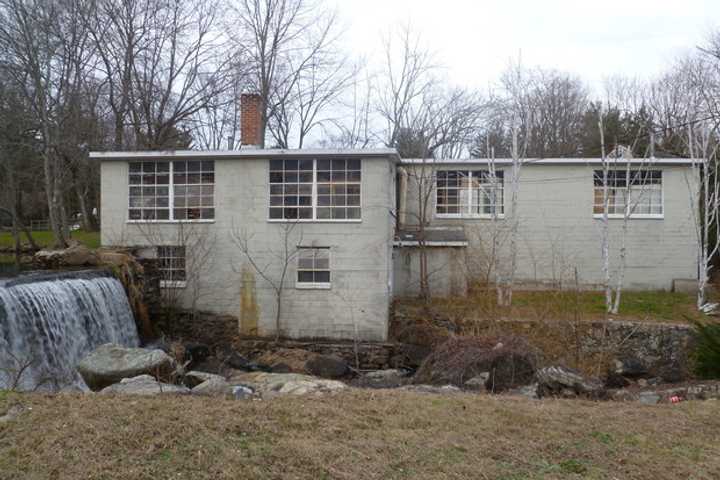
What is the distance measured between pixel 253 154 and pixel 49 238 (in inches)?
946

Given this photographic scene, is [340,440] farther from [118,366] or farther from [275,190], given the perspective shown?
[275,190]

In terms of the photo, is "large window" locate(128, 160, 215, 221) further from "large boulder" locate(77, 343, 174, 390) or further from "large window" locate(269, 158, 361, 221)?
"large boulder" locate(77, 343, 174, 390)

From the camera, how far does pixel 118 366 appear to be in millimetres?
8938

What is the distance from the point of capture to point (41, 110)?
20719 millimetres

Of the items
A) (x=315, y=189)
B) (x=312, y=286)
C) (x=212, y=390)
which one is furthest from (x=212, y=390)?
(x=315, y=189)

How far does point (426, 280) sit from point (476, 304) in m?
1.51

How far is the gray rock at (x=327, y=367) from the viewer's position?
13742 mm

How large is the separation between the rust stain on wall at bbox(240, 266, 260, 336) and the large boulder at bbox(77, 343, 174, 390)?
5.97m

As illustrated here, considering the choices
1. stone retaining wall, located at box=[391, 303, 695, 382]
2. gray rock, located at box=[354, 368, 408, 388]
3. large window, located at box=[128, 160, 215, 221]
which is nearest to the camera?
stone retaining wall, located at box=[391, 303, 695, 382]

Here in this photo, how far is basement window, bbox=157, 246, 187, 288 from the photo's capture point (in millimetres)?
15875

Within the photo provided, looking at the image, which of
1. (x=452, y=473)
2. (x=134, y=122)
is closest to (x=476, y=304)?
(x=452, y=473)

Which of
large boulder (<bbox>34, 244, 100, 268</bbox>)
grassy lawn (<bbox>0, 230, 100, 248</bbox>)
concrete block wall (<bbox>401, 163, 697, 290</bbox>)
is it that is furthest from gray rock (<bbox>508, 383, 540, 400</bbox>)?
grassy lawn (<bbox>0, 230, 100, 248</bbox>)

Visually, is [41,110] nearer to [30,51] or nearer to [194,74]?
[30,51]

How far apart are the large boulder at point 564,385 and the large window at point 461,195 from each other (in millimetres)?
11816
